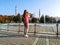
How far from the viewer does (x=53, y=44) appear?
930 cm

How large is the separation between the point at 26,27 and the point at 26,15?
3.04ft

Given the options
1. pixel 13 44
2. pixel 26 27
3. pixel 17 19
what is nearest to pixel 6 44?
pixel 13 44

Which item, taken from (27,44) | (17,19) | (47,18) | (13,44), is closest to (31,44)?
(27,44)

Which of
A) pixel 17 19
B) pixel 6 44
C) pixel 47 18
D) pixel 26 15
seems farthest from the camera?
pixel 47 18

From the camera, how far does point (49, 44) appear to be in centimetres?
933

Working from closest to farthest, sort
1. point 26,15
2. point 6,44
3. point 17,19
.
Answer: point 6,44 → point 26,15 → point 17,19

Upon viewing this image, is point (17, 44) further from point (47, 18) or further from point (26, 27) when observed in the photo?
point (47, 18)

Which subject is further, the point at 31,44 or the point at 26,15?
the point at 26,15

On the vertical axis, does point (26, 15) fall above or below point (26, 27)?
above

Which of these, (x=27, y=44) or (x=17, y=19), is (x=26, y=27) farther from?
(x=17, y=19)

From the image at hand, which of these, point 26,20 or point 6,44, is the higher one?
point 26,20

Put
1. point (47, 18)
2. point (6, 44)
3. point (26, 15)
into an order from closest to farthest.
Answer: point (6, 44) → point (26, 15) → point (47, 18)

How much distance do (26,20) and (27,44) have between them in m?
4.33

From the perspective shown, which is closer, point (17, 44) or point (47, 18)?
point (17, 44)
